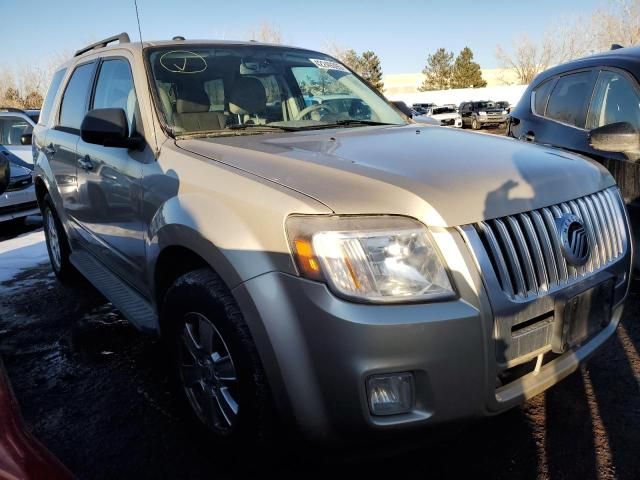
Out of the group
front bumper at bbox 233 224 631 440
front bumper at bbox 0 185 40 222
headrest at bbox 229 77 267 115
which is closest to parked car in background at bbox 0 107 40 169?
front bumper at bbox 0 185 40 222

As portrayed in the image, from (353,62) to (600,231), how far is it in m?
59.8

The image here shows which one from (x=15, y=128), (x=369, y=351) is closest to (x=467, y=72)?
(x=15, y=128)

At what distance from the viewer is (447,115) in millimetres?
31500

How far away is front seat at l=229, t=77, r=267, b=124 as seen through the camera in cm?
301

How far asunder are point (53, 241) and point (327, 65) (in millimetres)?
3019

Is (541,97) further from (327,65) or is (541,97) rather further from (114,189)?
(114,189)

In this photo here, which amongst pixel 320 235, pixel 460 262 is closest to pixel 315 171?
pixel 320 235

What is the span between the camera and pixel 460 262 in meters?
1.68

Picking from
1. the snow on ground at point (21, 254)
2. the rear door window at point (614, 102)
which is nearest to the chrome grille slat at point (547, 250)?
the rear door window at point (614, 102)

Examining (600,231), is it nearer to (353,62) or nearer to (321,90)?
(321,90)

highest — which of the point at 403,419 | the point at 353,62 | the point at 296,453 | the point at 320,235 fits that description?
the point at 353,62

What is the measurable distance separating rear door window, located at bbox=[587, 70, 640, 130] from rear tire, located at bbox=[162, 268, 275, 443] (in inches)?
120

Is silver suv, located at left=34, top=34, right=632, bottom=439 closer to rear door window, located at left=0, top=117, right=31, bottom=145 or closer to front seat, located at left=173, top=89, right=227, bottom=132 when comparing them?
front seat, located at left=173, top=89, right=227, bottom=132

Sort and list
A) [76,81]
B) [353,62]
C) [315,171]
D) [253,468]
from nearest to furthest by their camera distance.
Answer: [315,171]
[253,468]
[76,81]
[353,62]
